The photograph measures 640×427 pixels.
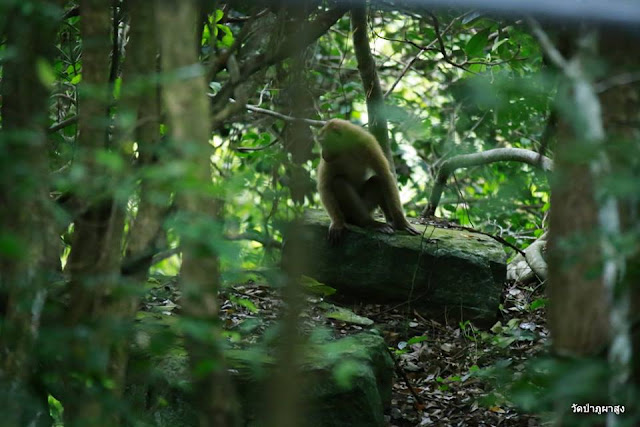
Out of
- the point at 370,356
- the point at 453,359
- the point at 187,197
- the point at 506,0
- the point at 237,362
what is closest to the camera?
the point at 506,0

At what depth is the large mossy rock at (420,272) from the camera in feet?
21.8

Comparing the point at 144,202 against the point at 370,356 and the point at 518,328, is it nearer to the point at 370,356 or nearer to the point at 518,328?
the point at 370,356

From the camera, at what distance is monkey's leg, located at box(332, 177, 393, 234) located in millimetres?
7301

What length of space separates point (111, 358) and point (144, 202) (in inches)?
30.1

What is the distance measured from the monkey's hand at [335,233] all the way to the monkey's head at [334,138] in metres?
0.82

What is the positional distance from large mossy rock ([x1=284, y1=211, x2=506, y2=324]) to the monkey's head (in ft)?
3.15

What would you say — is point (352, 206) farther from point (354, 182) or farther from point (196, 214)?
point (196, 214)

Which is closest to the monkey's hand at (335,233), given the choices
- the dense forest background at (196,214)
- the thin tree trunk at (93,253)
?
the dense forest background at (196,214)

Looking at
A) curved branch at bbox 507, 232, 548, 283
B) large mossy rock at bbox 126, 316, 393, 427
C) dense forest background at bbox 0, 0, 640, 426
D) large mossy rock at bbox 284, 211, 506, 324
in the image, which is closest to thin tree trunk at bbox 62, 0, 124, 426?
dense forest background at bbox 0, 0, 640, 426

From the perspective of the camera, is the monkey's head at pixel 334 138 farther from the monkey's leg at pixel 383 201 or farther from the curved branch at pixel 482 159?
the curved branch at pixel 482 159

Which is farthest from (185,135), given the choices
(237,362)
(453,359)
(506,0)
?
(453,359)

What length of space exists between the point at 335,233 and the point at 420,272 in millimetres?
950

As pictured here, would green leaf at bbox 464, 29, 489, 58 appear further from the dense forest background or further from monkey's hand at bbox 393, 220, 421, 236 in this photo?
the dense forest background

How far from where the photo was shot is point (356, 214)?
7.36 meters
